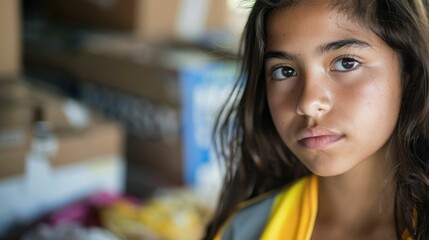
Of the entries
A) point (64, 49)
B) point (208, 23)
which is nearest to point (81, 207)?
point (64, 49)

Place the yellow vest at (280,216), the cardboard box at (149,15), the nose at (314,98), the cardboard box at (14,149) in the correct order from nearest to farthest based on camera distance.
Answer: the nose at (314,98)
the yellow vest at (280,216)
the cardboard box at (14,149)
the cardboard box at (149,15)

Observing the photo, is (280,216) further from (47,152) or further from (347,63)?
(47,152)

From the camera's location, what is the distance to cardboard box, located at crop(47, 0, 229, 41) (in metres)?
1.82

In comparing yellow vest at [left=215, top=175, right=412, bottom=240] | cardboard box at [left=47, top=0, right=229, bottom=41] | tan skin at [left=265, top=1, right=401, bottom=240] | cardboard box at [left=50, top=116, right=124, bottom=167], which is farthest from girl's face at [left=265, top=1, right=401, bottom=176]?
cardboard box at [left=47, top=0, right=229, bottom=41]

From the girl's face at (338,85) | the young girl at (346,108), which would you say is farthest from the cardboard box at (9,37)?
the girl's face at (338,85)

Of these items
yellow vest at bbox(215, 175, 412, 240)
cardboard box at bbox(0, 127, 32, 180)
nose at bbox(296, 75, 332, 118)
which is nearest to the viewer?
nose at bbox(296, 75, 332, 118)

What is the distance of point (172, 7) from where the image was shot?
189 cm

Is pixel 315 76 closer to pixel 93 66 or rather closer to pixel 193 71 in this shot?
pixel 193 71

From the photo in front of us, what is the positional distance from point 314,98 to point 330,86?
3 centimetres

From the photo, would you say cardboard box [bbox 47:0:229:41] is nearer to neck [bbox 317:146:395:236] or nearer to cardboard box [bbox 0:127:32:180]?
cardboard box [bbox 0:127:32:180]

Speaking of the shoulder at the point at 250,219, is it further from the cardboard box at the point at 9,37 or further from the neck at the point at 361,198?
the cardboard box at the point at 9,37

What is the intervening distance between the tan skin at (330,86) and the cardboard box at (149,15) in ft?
3.55

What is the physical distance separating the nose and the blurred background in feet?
0.57

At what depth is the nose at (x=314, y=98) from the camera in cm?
73
